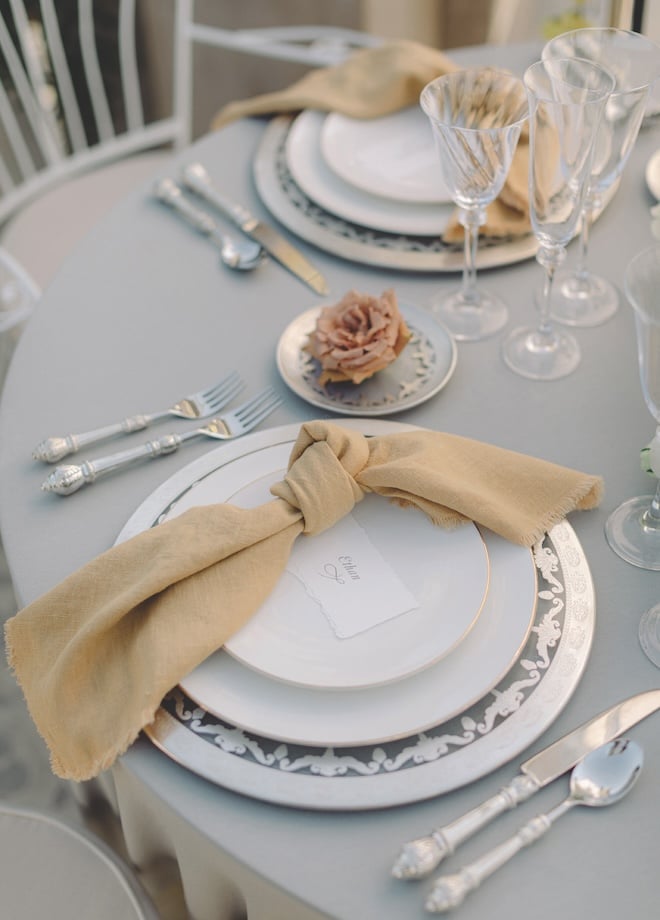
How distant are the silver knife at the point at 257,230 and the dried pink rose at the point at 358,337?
0.16 metres

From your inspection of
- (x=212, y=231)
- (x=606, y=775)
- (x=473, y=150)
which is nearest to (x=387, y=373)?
(x=473, y=150)

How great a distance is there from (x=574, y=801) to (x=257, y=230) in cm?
71

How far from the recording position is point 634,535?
765mm

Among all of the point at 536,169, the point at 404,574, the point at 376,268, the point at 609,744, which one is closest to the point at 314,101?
the point at 376,268

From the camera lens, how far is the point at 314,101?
1.22m

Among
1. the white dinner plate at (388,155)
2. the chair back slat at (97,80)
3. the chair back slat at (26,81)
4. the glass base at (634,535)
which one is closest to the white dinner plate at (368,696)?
the glass base at (634,535)

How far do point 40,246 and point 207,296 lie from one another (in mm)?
727

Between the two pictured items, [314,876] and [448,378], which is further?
[448,378]

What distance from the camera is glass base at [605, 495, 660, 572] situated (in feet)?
2.46

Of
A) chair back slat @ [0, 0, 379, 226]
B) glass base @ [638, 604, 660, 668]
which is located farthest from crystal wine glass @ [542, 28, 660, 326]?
chair back slat @ [0, 0, 379, 226]

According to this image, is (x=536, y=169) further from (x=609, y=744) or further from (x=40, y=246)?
(x=40, y=246)

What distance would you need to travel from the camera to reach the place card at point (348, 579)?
0.69 metres

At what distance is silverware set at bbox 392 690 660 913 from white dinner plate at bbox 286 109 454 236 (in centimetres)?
58

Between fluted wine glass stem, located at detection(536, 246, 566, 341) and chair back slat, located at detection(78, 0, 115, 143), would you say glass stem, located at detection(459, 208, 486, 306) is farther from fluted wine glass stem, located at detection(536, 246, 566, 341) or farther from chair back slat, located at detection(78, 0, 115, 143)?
chair back slat, located at detection(78, 0, 115, 143)
